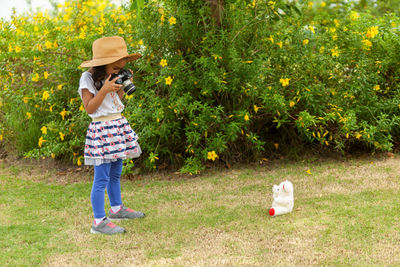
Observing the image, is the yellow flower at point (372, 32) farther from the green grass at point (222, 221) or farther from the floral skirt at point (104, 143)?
the floral skirt at point (104, 143)

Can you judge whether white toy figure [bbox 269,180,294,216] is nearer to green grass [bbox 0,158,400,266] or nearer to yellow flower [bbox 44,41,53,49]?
green grass [bbox 0,158,400,266]

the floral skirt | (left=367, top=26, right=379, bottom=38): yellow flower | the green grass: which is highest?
(left=367, top=26, right=379, bottom=38): yellow flower

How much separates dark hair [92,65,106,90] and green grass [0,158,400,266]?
1.17 meters

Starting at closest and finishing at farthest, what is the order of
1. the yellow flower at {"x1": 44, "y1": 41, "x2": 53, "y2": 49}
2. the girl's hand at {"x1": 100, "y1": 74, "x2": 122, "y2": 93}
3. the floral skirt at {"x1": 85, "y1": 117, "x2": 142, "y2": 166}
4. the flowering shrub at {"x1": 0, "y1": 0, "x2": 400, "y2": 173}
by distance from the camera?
1. the girl's hand at {"x1": 100, "y1": 74, "x2": 122, "y2": 93}
2. the floral skirt at {"x1": 85, "y1": 117, "x2": 142, "y2": 166}
3. the flowering shrub at {"x1": 0, "y1": 0, "x2": 400, "y2": 173}
4. the yellow flower at {"x1": 44, "y1": 41, "x2": 53, "y2": 49}

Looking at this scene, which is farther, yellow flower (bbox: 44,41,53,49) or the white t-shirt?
yellow flower (bbox: 44,41,53,49)

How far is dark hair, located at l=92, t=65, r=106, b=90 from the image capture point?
3.57 meters

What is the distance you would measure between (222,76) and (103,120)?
1.73 m

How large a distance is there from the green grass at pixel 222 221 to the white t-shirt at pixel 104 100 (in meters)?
0.95

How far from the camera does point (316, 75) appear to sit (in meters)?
5.52

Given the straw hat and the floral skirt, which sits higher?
the straw hat

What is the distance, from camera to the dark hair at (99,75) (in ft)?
11.7

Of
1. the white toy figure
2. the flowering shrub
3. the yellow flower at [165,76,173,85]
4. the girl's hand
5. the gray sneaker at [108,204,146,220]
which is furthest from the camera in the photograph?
the flowering shrub

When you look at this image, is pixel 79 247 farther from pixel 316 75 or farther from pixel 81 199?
pixel 316 75

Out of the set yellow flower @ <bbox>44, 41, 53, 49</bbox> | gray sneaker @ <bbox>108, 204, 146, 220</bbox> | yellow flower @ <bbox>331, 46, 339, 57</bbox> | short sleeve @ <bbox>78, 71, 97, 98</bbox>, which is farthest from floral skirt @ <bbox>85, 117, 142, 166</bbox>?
yellow flower @ <bbox>331, 46, 339, 57</bbox>
